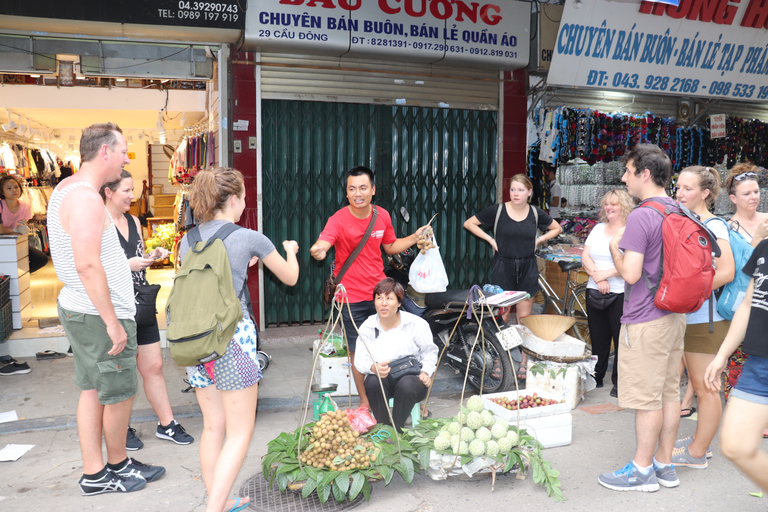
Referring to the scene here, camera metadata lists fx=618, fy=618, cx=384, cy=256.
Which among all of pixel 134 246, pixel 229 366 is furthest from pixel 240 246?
pixel 134 246

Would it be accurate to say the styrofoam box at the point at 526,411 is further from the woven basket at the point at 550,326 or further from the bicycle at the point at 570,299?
the bicycle at the point at 570,299

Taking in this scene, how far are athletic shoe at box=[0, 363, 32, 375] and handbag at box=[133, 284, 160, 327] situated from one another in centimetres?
242

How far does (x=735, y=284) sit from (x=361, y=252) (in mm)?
2537

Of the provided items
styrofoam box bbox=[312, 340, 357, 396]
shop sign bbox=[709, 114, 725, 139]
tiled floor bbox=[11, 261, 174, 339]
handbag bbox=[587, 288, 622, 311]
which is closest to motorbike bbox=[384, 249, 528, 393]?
handbag bbox=[587, 288, 622, 311]

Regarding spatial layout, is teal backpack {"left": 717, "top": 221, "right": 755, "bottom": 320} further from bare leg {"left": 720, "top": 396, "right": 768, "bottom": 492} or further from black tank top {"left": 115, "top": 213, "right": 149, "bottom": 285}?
black tank top {"left": 115, "top": 213, "right": 149, "bottom": 285}

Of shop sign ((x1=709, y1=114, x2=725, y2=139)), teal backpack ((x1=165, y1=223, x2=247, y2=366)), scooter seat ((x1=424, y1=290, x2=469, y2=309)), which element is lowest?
scooter seat ((x1=424, y1=290, x2=469, y2=309))

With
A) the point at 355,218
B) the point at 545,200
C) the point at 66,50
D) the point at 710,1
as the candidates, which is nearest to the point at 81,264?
the point at 355,218

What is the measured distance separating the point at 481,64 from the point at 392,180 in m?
1.76

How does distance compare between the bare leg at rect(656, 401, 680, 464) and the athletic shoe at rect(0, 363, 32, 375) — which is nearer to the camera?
the bare leg at rect(656, 401, 680, 464)

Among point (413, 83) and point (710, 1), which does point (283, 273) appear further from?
point (710, 1)

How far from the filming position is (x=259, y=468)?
12.8 feet

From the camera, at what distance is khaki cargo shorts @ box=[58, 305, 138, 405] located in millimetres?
3264

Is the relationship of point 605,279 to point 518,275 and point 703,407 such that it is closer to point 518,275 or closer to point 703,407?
point 518,275

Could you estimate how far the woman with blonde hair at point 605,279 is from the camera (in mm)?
5109
